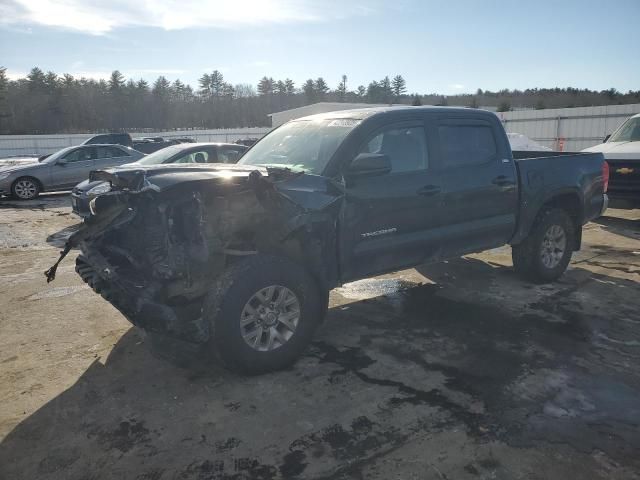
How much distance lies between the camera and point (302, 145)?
4555 mm

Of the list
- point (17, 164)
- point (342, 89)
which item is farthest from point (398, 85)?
point (17, 164)

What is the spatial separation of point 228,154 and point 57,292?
4563 millimetres

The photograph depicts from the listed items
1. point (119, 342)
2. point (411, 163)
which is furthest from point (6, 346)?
point (411, 163)

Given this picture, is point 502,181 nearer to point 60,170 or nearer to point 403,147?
point 403,147

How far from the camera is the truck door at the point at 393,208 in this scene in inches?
162

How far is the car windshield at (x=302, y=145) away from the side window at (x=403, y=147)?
12.5 inches

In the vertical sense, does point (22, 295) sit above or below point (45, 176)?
below

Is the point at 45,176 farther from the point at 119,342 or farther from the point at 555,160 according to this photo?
the point at 555,160

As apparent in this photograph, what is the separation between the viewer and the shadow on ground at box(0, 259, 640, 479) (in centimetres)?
270

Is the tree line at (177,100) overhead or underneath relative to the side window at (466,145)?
overhead

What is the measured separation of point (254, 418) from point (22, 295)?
4.08 meters

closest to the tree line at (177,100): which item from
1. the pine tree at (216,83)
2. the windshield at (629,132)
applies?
the pine tree at (216,83)

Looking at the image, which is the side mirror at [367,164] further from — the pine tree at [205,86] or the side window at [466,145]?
the pine tree at [205,86]

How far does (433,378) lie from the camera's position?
142 inches
